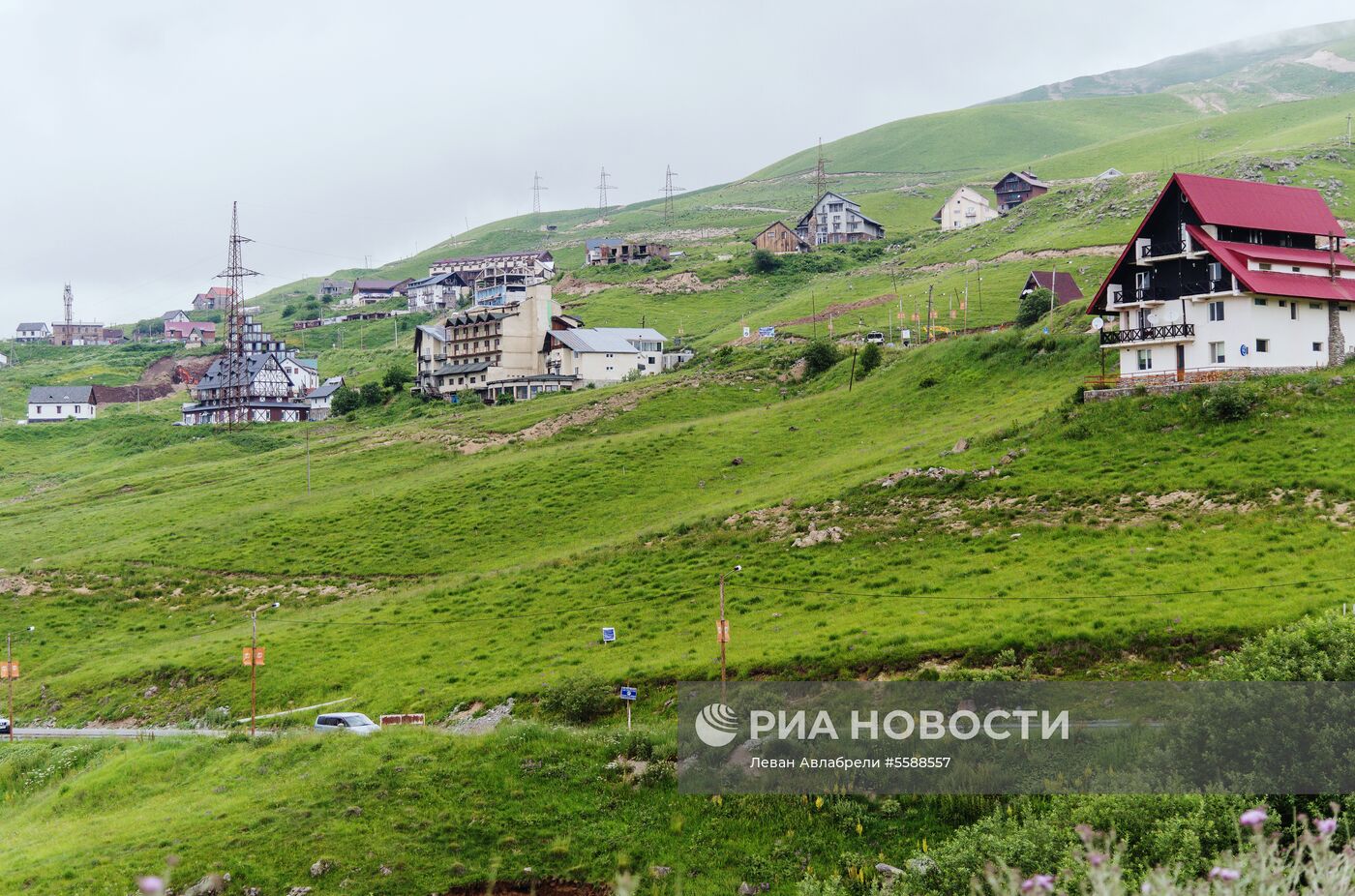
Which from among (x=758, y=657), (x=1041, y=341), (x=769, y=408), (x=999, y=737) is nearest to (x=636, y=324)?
(x=769, y=408)

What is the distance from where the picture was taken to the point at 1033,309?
105 meters

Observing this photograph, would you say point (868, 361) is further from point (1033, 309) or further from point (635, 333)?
point (635, 333)

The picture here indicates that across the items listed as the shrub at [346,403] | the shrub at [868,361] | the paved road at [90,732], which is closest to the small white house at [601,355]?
the shrub at [346,403]

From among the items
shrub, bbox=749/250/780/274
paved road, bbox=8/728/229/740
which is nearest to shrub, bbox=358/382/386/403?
shrub, bbox=749/250/780/274

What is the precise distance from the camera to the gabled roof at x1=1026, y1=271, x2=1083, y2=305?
114 meters

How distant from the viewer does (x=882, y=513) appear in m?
55.8

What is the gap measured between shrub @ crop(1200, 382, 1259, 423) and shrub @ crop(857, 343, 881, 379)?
40647 millimetres

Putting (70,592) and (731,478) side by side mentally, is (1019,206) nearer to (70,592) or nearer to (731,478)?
(731,478)

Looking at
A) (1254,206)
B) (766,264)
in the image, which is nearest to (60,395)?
(766,264)

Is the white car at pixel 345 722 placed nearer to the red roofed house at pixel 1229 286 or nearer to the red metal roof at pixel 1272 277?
the red roofed house at pixel 1229 286

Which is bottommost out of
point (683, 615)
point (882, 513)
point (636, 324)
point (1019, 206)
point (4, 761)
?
point (4, 761)

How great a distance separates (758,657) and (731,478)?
3384 cm

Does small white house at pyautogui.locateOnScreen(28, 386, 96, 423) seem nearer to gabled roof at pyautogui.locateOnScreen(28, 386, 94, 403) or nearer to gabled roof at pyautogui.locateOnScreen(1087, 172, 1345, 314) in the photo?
gabled roof at pyautogui.locateOnScreen(28, 386, 94, 403)

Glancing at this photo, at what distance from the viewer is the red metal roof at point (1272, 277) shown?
194 feet
